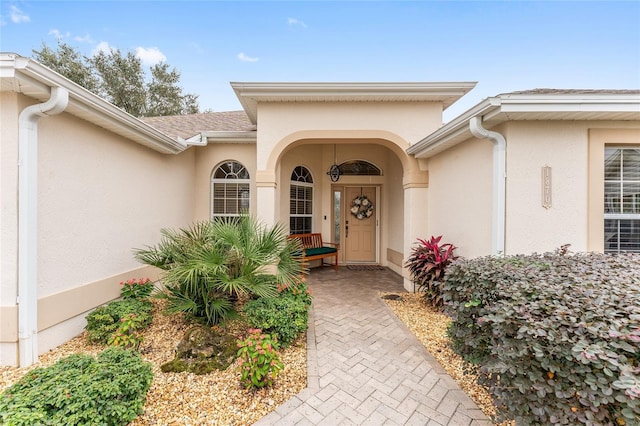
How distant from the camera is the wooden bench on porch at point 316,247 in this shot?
745 centimetres

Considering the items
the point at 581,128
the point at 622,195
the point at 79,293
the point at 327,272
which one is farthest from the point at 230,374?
the point at 622,195

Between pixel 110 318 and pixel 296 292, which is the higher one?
pixel 296 292

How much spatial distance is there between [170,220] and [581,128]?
8.07 m

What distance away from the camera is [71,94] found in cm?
317

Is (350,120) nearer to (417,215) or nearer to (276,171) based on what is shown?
(276,171)

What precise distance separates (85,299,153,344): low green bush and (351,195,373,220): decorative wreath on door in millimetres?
6443

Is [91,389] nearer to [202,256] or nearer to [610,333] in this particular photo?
[202,256]

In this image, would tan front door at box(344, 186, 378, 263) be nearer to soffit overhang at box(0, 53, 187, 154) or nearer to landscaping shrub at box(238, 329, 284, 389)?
soffit overhang at box(0, 53, 187, 154)

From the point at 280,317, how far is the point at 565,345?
113 inches

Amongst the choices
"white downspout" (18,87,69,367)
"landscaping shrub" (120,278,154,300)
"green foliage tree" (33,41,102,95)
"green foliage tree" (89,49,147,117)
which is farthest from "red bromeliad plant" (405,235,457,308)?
"green foliage tree" (33,41,102,95)

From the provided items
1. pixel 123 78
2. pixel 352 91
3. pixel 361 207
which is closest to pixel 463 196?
pixel 352 91

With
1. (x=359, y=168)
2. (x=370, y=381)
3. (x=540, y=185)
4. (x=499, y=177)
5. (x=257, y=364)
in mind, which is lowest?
(x=370, y=381)

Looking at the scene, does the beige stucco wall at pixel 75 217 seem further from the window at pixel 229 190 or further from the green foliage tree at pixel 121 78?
the green foliage tree at pixel 121 78

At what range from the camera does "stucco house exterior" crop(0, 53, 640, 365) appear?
2.96 metres
